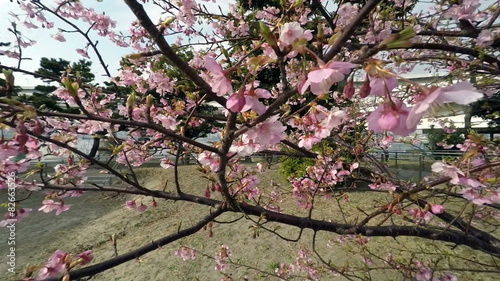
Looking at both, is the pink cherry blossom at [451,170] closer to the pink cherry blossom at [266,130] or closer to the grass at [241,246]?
the pink cherry blossom at [266,130]

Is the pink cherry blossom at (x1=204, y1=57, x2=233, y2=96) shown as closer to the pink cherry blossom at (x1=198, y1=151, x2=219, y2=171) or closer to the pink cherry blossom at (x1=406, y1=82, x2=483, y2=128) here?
the pink cherry blossom at (x1=406, y1=82, x2=483, y2=128)

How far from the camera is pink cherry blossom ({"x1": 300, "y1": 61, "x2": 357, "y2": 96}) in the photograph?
58 centimetres

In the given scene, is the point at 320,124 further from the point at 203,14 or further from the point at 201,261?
the point at 201,261

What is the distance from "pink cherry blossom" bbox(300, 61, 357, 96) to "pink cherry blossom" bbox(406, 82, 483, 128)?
159 millimetres

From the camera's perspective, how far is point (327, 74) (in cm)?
58

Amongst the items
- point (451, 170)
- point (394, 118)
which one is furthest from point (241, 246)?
point (394, 118)

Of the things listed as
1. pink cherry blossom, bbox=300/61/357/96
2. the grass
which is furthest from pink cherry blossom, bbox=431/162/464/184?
the grass

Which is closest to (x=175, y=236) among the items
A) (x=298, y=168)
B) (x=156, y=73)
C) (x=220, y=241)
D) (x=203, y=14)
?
(x=156, y=73)

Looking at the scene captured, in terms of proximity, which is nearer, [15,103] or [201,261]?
[15,103]

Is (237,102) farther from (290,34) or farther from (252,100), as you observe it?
(290,34)

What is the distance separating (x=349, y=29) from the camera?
0.63 metres

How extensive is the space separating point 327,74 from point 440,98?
0.76 feet

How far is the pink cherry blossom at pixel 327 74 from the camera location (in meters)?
0.58

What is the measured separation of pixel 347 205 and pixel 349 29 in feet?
19.5
